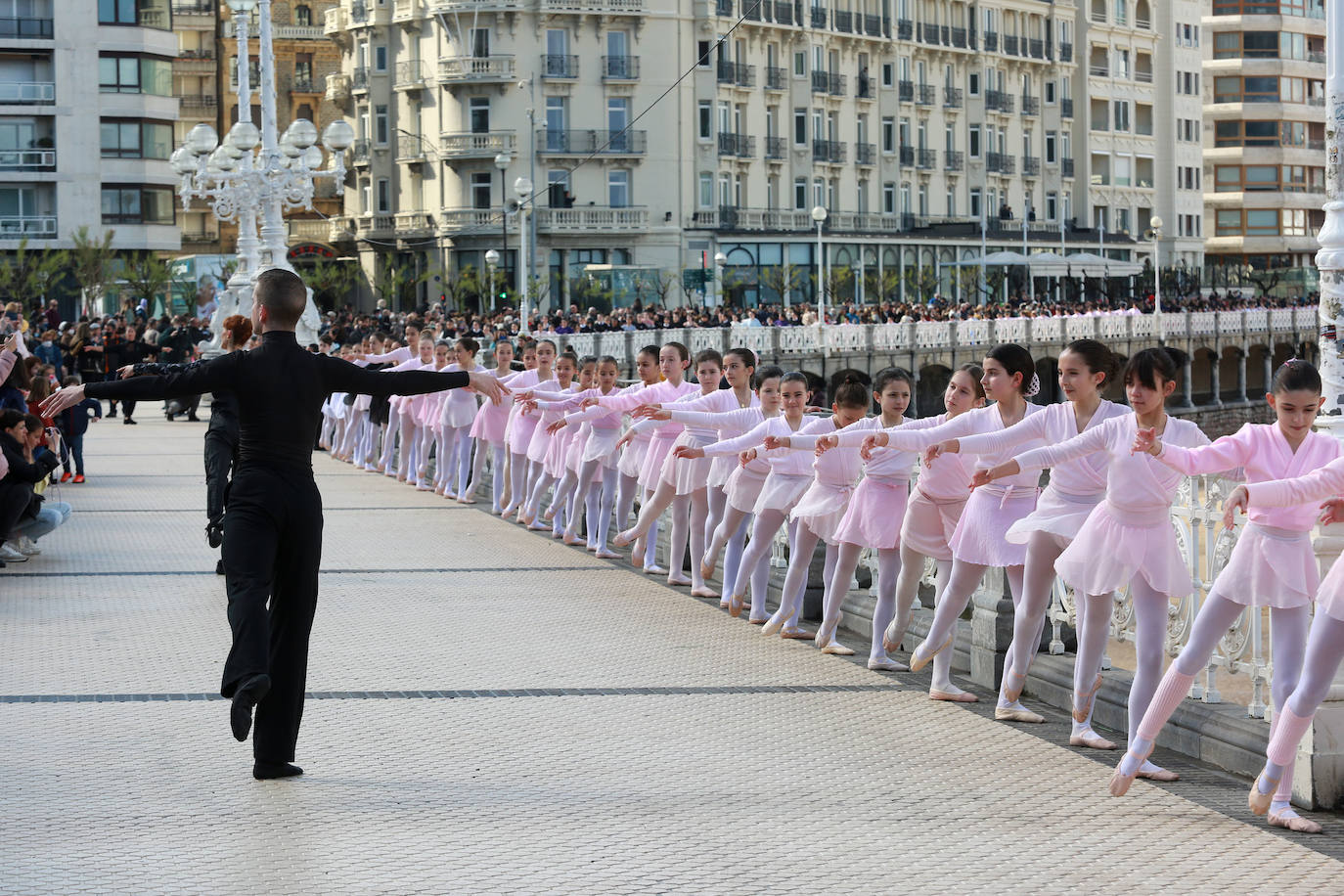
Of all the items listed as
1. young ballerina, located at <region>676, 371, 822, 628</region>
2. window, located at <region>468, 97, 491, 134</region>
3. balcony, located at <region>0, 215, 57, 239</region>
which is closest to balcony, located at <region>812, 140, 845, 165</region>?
window, located at <region>468, 97, 491, 134</region>

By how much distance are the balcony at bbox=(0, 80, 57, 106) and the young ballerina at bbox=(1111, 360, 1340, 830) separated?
69023mm

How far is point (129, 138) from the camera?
241ft

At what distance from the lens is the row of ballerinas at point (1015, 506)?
23.4ft

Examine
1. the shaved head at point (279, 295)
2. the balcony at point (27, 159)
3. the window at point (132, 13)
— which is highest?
the window at point (132, 13)

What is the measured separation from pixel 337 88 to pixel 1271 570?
247ft

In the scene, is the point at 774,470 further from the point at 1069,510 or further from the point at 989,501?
the point at 1069,510

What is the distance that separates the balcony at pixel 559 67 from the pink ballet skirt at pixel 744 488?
204ft

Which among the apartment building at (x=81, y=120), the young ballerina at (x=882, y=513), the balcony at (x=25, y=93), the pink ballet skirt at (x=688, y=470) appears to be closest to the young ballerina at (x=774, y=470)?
the young ballerina at (x=882, y=513)

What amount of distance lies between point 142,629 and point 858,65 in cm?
7297

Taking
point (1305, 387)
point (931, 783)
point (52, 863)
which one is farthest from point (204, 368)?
point (1305, 387)

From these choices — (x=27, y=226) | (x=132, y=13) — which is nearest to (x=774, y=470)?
(x=27, y=226)

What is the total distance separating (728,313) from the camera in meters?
58.2

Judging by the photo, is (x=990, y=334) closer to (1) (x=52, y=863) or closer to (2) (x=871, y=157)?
(2) (x=871, y=157)

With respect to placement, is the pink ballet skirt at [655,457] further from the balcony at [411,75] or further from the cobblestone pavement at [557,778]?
the balcony at [411,75]
